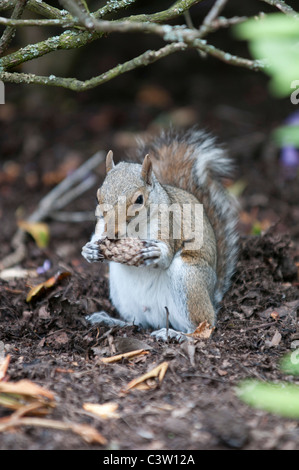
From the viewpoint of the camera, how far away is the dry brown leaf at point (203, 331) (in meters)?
2.85

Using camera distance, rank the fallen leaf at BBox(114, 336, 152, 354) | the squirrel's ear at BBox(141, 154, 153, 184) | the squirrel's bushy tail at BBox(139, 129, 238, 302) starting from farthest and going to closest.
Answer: the squirrel's bushy tail at BBox(139, 129, 238, 302) < the squirrel's ear at BBox(141, 154, 153, 184) < the fallen leaf at BBox(114, 336, 152, 354)

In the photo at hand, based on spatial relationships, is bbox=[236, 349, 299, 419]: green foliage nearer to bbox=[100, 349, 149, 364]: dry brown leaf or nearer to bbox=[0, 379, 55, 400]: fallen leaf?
bbox=[100, 349, 149, 364]: dry brown leaf

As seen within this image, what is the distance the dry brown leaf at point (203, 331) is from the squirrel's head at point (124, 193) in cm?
62

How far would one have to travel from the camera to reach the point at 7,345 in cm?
269

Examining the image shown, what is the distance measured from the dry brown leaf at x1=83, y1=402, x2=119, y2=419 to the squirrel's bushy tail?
1.49 metres

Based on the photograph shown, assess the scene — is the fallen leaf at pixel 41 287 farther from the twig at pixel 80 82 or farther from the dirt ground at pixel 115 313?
the twig at pixel 80 82

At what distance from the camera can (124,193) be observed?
109 inches

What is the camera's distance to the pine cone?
2.82 meters

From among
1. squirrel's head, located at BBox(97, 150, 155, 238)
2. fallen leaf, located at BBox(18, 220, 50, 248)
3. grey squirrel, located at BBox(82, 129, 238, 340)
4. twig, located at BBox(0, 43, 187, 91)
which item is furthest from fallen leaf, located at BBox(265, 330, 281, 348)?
fallen leaf, located at BBox(18, 220, 50, 248)

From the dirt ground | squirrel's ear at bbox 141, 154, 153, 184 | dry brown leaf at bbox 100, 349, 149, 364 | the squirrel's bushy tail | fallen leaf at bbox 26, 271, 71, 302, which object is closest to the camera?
the dirt ground

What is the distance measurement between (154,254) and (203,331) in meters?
0.45

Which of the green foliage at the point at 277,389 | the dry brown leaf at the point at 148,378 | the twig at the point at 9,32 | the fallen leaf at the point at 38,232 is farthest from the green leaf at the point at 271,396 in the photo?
the fallen leaf at the point at 38,232

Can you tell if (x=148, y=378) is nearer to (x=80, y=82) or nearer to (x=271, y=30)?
(x=80, y=82)

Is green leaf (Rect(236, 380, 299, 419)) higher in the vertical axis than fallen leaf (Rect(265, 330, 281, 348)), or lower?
lower
